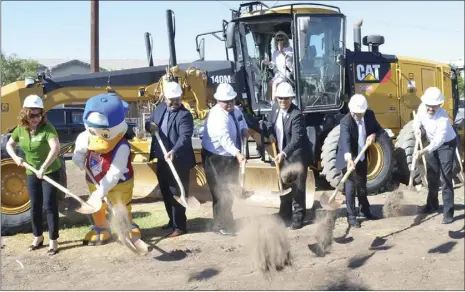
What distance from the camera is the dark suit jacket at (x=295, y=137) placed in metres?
6.54

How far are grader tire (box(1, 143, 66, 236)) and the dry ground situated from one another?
143 mm

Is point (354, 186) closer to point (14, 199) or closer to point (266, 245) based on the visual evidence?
point (266, 245)

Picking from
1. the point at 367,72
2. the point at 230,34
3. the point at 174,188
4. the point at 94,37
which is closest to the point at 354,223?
the point at 174,188

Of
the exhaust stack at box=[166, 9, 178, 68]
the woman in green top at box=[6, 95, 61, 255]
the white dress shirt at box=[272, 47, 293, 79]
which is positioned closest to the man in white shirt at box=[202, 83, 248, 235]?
the woman in green top at box=[6, 95, 61, 255]

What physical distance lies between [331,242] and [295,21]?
3.81 meters

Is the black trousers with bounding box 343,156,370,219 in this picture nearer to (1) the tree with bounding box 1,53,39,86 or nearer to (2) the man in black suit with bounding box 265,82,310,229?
(2) the man in black suit with bounding box 265,82,310,229

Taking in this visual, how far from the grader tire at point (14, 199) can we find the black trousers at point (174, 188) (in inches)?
48.0

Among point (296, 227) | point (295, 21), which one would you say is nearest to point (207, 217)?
point (296, 227)

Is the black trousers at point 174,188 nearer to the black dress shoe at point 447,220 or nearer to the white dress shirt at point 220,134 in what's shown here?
the white dress shirt at point 220,134

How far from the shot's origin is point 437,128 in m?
6.76

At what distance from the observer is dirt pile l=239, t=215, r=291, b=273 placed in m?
5.32

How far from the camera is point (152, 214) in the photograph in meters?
7.79

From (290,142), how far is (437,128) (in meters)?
1.79

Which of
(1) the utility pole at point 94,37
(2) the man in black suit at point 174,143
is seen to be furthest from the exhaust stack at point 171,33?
(1) the utility pole at point 94,37
